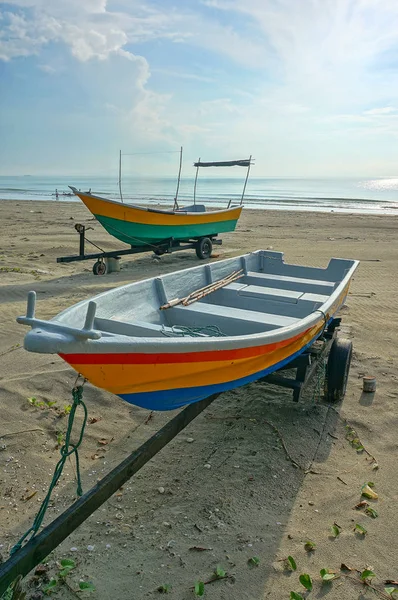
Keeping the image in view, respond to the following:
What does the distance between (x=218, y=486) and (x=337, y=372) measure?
5.65 ft

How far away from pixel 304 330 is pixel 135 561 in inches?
78.0

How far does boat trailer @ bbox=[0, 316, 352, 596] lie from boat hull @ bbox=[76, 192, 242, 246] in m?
6.77

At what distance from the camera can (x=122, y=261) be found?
38.5 feet

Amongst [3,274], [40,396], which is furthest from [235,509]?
[3,274]

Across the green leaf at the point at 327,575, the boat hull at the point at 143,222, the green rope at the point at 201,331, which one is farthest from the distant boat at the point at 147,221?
the green leaf at the point at 327,575

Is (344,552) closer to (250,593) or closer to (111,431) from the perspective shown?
(250,593)

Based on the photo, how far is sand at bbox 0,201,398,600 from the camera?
2510 millimetres

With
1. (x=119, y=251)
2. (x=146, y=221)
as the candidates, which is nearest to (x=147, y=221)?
(x=146, y=221)

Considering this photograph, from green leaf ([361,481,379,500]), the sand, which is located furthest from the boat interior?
green leaf ([361,481,379,500])

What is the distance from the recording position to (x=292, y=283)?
5906 millimetres

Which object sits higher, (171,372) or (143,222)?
(143,222)

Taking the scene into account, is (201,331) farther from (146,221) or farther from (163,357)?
(146,221)

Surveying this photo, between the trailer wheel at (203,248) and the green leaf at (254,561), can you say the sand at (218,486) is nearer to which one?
the green leaf at (254,561)

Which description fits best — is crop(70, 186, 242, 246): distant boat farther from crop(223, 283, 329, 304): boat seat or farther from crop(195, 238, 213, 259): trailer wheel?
crop(223, 283, 329, 304): boat seat
